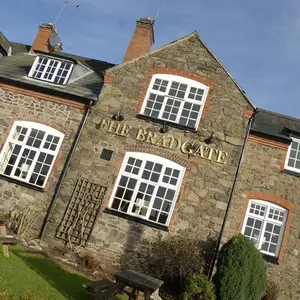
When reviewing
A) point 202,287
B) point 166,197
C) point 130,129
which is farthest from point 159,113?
point 202,287

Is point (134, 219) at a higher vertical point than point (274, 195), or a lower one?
lower

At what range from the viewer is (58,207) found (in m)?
12.0

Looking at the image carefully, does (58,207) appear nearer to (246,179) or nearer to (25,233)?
(25,233)

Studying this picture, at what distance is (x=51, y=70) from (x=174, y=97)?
20.0 feet

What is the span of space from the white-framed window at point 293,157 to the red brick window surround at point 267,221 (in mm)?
1523

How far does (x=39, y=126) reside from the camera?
13.3 m

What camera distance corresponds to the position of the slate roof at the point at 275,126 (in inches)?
516

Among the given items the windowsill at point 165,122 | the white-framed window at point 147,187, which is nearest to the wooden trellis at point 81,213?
the white-framed window at point 147,187

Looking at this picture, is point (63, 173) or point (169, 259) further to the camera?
point (63, 173)

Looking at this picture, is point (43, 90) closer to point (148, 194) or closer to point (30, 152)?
point (30, 152)

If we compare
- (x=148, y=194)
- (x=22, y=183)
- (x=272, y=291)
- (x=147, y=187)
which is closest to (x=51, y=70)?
(x=22, y=183)

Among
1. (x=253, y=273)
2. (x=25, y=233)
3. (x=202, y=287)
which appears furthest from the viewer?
(x=25, y=233)

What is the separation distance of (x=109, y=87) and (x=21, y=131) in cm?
424

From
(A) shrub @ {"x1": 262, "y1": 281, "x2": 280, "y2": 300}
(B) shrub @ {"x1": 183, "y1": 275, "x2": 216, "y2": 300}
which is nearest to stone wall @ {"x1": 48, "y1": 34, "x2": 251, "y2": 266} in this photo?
(B) shrub @ {"x1": 183, "y1": 275, "x2": 216, "y2": 300}
